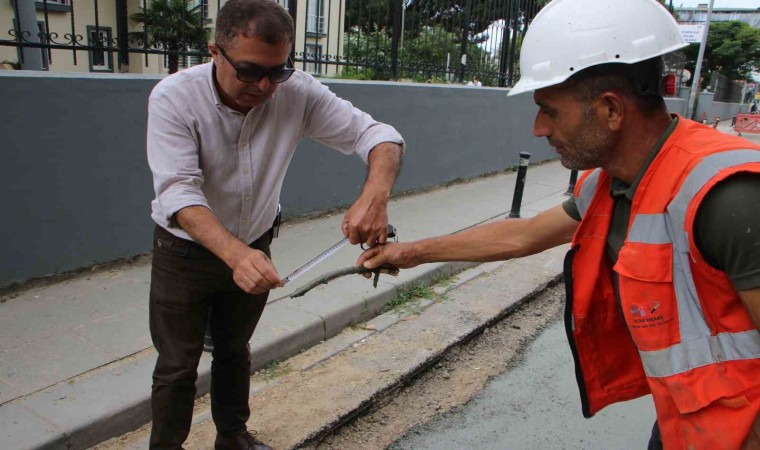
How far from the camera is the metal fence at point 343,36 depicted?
4.70 metres

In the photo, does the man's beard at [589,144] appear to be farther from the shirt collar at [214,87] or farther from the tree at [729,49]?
the tree at [729,49]

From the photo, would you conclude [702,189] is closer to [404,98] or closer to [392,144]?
[392,144]

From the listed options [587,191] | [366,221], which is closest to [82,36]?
[366,221]

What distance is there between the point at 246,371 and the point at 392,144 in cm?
128

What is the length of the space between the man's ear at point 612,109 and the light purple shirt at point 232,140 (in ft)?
3.55

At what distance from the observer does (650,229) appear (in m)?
1.56

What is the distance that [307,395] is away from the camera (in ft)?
11.7

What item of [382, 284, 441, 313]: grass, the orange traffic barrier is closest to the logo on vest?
[382, 284, 441, 313]: grass

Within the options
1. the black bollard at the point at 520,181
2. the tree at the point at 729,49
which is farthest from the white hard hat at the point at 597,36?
the tree at the point at 729,49

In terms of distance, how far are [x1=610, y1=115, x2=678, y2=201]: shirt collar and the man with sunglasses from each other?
35.0 inches

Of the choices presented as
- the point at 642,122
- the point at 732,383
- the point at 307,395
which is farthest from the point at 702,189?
the point at 307,395

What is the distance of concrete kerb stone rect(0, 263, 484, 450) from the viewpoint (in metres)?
2.94

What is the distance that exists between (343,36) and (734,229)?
634 cm

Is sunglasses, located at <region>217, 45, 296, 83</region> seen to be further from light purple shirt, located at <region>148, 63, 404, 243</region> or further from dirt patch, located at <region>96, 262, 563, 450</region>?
dirt patch, located at <region>96, 262, 563, 450</region>
